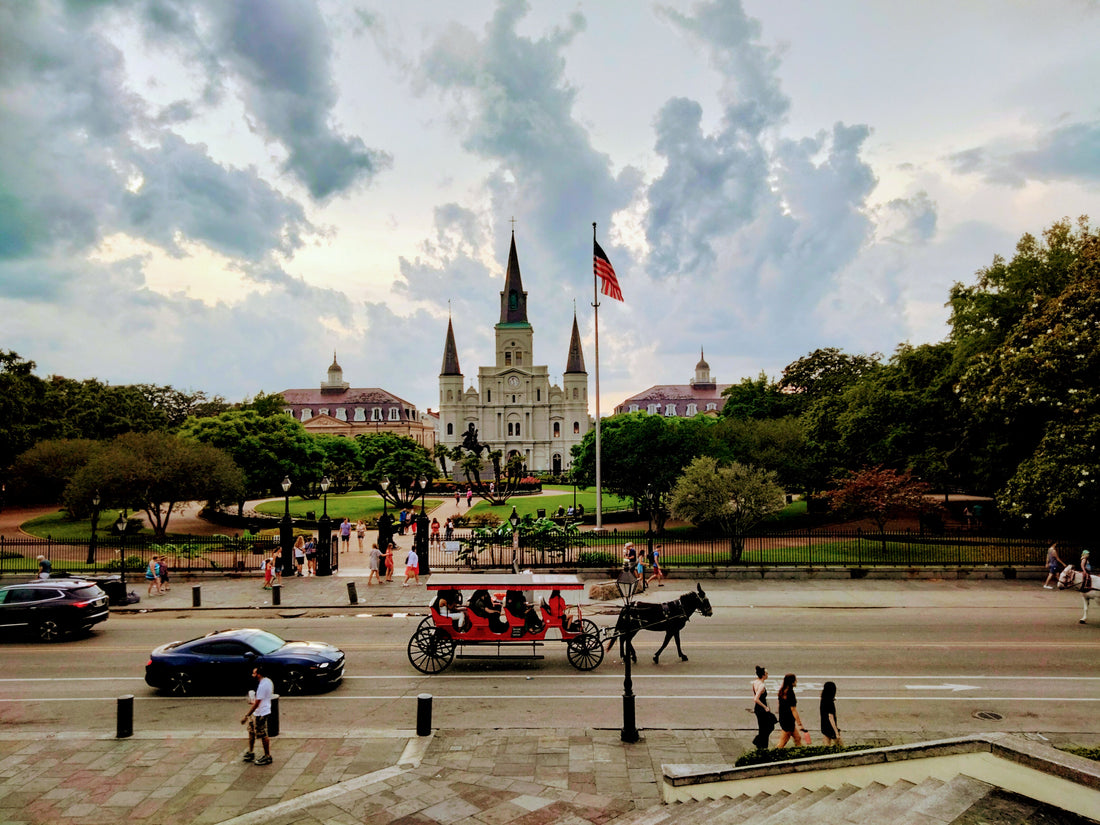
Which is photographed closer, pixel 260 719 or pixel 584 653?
pixel 260 719

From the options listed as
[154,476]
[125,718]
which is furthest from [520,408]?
[125,718]

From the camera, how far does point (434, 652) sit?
47.8 feet

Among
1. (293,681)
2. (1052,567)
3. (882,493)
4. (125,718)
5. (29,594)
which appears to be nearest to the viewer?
(125,718)

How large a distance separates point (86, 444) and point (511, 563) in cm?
3811

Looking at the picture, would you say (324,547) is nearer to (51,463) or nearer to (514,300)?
(51,463)

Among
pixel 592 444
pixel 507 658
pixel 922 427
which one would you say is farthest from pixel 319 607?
pixel 922 427

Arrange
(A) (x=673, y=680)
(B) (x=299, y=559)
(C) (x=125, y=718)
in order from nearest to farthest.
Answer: (C) (x=125, y=718) < (A) (x=673, y=680) < (B) (x=299, y=559)

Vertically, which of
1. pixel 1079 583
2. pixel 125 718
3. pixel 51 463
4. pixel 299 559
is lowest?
pixel 125 718

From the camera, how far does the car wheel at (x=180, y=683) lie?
1339cm

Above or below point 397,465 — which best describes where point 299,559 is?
below

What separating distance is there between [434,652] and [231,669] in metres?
3.90

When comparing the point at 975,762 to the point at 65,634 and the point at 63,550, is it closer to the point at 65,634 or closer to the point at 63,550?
the point at 65,634

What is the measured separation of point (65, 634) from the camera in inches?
699

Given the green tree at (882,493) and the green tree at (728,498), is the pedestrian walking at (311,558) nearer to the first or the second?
the green tree at (728,498)
